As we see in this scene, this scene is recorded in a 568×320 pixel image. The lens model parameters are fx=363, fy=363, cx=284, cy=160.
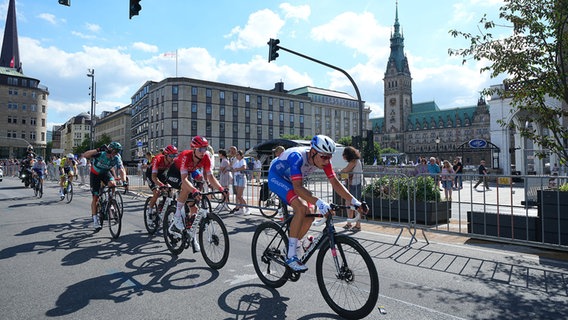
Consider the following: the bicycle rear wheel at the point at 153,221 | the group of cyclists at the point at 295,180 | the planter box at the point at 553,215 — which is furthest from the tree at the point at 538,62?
the bicycle rear wheel at the point at 153,221

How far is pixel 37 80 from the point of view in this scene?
3733 inches

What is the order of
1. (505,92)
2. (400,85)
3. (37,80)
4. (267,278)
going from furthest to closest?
(400,85)
(37,80)
(505,92)
(267,278)

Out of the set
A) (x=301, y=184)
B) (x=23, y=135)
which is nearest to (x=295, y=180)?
(x=301, y=184)

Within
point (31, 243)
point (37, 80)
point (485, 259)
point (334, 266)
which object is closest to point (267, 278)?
point (334, 266)

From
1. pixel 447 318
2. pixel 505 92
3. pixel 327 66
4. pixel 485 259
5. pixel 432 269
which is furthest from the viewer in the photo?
pixel 327 66

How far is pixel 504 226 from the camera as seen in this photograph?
700 cm

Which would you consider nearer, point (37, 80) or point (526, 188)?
point (526, 188)

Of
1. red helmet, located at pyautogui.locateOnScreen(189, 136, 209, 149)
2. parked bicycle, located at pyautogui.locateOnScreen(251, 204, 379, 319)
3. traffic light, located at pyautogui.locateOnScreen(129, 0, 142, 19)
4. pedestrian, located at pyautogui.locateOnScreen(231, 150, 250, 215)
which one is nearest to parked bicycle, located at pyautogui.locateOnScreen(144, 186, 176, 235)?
red helmet, located at pyautogui.locateOnScreen(189, 136, 209, 149)

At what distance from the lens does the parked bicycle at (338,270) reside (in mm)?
3572

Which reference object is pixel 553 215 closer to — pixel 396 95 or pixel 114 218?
pixel 114 218

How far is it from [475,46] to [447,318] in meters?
6.11

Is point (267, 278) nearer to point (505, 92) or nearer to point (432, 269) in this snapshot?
point (432, 269)

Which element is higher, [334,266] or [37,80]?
[37,80]

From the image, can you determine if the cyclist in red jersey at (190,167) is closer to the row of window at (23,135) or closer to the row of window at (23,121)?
the row of window at (23,135)
